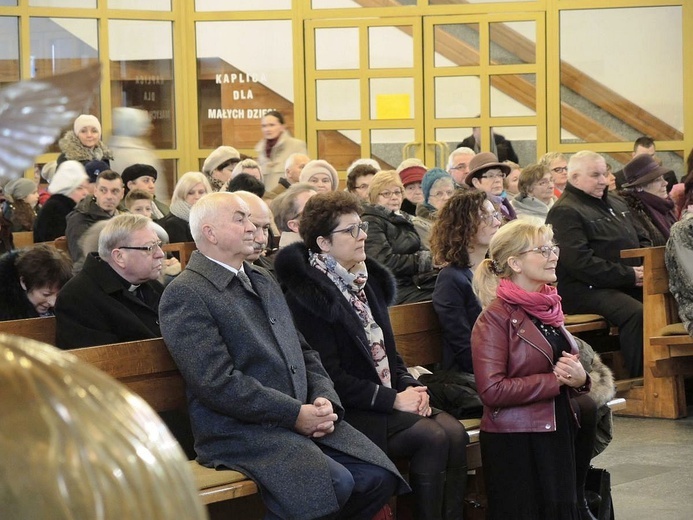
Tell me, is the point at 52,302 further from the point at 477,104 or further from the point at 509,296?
the point at 477,104

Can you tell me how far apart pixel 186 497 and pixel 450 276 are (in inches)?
195

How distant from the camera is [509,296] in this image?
453 cm

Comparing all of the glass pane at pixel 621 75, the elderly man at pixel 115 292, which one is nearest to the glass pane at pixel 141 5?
the glass pane at pixel 621 75

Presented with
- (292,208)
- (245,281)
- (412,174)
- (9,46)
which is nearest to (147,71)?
(9,46)

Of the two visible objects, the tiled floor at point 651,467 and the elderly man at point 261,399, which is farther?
the tiled floor at point 651,467

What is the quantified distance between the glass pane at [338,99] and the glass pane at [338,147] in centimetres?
17

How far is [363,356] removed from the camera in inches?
175

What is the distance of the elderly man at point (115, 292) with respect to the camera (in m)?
4.63

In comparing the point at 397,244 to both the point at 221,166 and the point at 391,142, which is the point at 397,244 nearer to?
the point at 221,166

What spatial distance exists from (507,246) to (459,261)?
58 cm

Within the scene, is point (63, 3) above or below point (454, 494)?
above

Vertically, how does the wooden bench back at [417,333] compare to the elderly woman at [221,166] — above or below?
below

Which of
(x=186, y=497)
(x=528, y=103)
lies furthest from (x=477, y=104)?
(x=186, y=497)

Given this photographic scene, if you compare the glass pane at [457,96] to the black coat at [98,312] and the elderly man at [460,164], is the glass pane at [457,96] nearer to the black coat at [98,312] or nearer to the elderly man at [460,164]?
the elderly man at [460,164]
